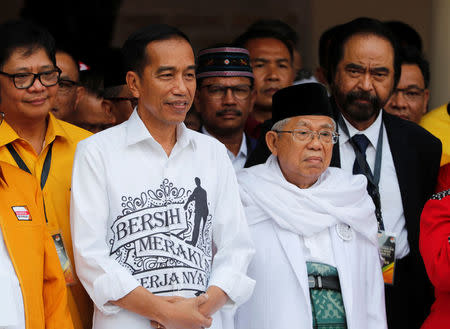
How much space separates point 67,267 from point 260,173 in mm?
1042

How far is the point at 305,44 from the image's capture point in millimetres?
7816

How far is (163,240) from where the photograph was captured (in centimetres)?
326

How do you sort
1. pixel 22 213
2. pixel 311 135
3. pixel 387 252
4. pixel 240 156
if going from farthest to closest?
pixel 240 156
pixel 387 252
pixel 311 135
pixel 22 213

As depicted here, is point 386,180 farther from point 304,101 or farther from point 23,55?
point 23,55

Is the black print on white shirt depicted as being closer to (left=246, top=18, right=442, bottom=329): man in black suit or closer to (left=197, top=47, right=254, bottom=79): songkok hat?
(left=246, top=18, right=442, bottom=329): man in black suit

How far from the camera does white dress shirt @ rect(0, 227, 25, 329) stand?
3.02m

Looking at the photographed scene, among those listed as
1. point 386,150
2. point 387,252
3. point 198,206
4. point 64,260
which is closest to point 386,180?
point 386,150

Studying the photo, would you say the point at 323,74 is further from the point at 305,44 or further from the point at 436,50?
the point at 305,44

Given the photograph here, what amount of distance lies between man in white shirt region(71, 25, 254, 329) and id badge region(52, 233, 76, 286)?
200mm

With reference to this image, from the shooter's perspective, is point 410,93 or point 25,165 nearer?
point 25,165

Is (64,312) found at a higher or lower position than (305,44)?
lower

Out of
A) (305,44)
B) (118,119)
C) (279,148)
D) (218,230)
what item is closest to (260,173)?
(279,148)

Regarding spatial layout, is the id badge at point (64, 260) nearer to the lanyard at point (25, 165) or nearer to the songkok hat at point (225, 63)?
the lanyard at point (25, 165)

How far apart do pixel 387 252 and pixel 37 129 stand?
1.74 meters
